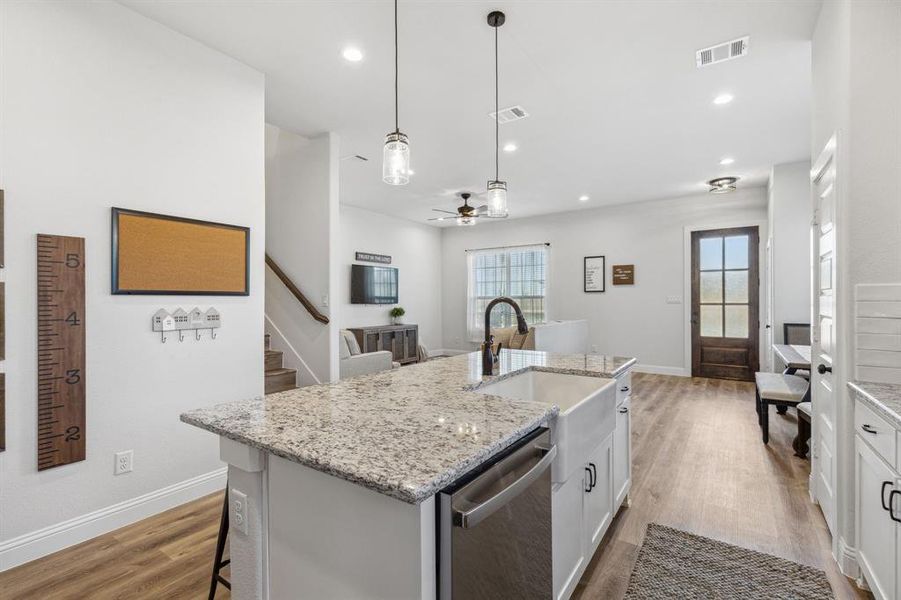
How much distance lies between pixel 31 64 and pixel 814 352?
444cm

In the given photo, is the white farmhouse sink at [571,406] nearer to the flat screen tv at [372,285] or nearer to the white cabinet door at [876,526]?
the white cabinet door at [876,526]

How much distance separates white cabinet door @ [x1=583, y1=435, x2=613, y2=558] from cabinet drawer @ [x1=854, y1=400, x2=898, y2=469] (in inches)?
37.9

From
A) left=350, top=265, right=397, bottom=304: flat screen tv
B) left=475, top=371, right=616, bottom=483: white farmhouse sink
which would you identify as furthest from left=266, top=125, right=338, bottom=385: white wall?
left=350, top=265, right=397, bottom=304: flat screen tv

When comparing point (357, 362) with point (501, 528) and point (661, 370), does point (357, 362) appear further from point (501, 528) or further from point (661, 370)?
point (661, 370)

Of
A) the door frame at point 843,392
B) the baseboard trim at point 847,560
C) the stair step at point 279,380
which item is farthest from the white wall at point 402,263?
the baseboard trim at point 847,560

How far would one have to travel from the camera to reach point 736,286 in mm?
6293

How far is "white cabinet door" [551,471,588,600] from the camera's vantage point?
1.52 meters

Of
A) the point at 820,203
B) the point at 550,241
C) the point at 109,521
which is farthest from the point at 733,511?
the point at 550,241

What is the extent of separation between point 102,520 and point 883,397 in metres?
3.63

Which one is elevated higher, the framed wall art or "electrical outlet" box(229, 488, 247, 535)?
the framed wall art

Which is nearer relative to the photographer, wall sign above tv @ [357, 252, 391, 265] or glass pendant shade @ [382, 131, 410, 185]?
glass pendant shade @ [382, 131, 410, 185]

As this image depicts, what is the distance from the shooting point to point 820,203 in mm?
2381

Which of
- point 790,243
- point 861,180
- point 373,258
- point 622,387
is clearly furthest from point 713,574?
point 373,258

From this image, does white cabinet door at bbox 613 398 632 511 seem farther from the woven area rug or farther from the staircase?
the staircase
